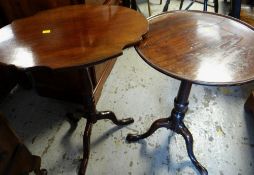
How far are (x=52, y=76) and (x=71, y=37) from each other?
0.83 meters

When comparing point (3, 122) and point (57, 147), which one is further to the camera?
point (57, 147)

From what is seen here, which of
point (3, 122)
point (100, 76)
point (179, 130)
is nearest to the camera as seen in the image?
point (3, 122)

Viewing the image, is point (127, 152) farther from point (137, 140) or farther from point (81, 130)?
point (81, 130)

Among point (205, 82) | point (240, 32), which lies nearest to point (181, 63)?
point (205, 82)

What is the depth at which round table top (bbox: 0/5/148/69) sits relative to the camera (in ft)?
2.62

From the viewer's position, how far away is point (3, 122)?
37.2 inches

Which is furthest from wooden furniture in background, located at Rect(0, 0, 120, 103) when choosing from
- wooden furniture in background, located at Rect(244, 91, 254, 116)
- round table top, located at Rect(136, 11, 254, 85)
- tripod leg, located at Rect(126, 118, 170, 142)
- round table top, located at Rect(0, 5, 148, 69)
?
wooden furniture in background, located at Rect(244, 91, 254, 116)

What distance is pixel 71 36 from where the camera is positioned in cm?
93

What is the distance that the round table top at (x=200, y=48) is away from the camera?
81cm

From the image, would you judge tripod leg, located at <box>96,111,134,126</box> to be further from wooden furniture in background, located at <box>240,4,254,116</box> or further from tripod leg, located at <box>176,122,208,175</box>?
wooden furniture in background, located at <box>240,4,254,116</box>

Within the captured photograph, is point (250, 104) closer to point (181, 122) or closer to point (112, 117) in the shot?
point (181, 122)

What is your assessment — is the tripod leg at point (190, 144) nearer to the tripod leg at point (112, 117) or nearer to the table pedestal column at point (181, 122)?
the table pedestal column at point (181, 122)

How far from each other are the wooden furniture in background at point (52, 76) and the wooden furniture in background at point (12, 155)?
0.53 m

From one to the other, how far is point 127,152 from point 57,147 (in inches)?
18.6
